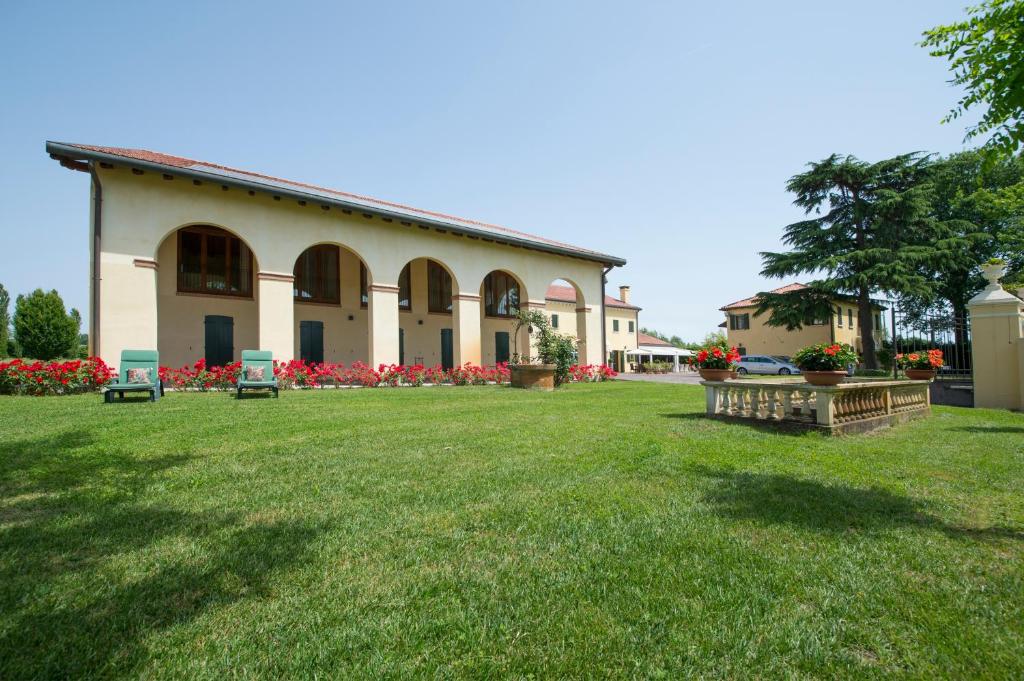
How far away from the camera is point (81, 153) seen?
11445mm

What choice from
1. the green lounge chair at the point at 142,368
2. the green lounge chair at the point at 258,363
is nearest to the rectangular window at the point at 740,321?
the green lounge chair at the point at 258,363

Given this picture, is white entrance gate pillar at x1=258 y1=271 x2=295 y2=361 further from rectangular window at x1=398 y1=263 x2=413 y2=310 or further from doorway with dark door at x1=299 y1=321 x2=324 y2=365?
rectangular window at x1=398 y1=263 x2=413 y2=310

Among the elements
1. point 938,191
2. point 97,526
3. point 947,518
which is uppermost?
point 938,191

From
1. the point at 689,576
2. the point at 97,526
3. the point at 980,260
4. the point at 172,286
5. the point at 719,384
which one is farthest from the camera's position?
the point at 980,260

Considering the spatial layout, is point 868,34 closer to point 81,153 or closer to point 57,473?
point 57,473

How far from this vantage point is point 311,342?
59.9ft

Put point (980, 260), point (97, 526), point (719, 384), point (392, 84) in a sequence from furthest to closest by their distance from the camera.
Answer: point (980, 260)
point (392, 84)
point (719, 384)
point (97, 526)

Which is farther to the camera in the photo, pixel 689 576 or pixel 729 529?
pixel 729 529

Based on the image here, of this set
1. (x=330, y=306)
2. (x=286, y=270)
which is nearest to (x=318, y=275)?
(x=330, y=306)

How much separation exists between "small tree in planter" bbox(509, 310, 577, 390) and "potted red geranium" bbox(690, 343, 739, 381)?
283 inches

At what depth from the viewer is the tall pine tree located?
2267cm

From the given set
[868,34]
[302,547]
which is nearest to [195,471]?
[302,547]

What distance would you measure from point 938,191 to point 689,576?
3462 cm

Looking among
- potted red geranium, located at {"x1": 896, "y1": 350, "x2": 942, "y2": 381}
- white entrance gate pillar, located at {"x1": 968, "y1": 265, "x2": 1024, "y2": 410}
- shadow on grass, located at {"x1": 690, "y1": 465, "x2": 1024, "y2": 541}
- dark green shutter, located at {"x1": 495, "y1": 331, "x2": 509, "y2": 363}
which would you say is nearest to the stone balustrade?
shadow on grass, located at {"x1": 690, "y1": 465, "x2": 1024, "y2": 541}
